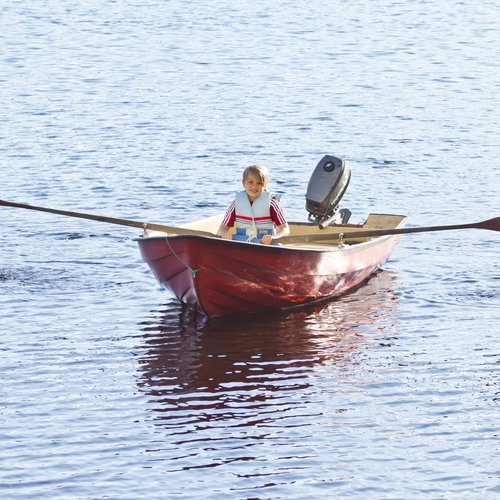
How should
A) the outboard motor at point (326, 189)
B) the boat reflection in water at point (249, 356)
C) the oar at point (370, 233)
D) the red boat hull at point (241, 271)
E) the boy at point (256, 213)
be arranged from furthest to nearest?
the outboard motor at point (326, 189)
the boy at point (256, 213)
the oar at point (370, 233)
the red boat hull at point (241, 271)
the boat reflection in water at point (249, 356)

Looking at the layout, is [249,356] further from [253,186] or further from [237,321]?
[253,186]

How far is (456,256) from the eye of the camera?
605 inches

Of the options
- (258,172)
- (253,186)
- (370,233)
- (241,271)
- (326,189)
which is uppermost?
(258,172)

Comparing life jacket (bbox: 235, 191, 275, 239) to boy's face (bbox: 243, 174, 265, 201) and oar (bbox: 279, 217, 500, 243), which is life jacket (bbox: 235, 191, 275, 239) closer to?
boy's face (bbox: 243, 174, 265, 201)

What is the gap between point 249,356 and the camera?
39.5 ft

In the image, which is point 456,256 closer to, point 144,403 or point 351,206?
point 351,206

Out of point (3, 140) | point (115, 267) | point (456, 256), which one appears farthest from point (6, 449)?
point (3, 140)

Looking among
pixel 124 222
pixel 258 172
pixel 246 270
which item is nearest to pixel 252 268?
pixel 246 270

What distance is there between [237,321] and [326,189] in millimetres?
2057

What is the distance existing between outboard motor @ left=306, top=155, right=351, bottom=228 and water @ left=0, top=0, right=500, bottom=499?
844 millimetres

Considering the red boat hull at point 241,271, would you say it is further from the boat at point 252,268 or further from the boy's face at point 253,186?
the boy's face at point 253,186

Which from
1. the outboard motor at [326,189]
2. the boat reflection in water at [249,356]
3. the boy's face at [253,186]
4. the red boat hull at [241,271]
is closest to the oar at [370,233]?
the red boat hull at [241,271]

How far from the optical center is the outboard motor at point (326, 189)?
14414 millimetres

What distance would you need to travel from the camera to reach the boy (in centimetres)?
1295
